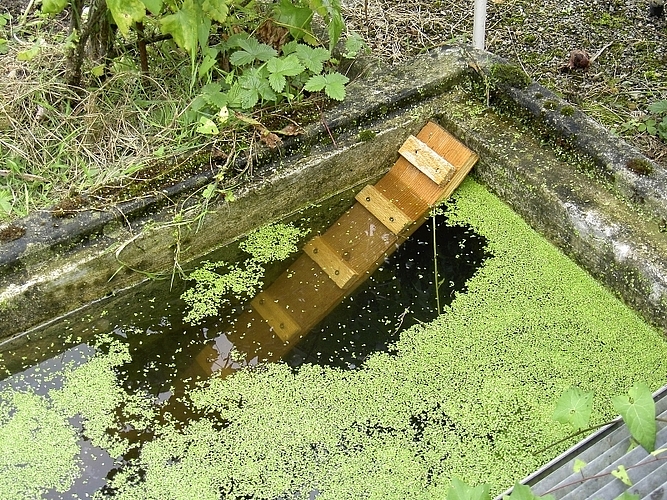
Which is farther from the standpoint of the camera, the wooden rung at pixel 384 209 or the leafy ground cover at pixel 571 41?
the leafy ground cover at pixel 571 41

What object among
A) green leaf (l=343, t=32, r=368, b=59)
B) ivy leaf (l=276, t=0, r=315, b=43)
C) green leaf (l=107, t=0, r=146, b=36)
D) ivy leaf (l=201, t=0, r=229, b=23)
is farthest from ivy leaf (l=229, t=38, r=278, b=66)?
green leaf (l=107, t=0, r=146, b=36)

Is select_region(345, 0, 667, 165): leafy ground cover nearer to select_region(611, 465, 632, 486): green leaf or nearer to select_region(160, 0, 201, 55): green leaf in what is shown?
select_region(160, 0, 201, 55): green leaf

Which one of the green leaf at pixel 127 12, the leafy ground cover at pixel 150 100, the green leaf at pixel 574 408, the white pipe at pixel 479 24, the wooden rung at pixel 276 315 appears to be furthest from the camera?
the white pipe at pixel 479 24

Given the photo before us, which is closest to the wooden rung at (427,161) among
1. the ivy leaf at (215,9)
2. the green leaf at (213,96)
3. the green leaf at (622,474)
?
the green leaf at (213,96)

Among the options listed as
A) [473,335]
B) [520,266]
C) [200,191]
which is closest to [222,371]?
[200,191]

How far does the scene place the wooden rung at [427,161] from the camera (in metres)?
2.69

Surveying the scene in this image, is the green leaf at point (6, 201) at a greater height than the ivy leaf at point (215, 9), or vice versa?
the ivy leaf at point (215, 9)

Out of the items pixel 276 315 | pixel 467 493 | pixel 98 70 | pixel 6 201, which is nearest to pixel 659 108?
pixel 276 315

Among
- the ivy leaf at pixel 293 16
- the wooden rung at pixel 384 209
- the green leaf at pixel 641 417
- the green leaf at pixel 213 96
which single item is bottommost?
the wooden rung at pixel 384 209

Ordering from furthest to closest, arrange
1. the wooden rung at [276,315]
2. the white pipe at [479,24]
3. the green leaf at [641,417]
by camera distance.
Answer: the white pipe at [479,24] < the wooden rung at [276,315] < the green leaf at [641,417]

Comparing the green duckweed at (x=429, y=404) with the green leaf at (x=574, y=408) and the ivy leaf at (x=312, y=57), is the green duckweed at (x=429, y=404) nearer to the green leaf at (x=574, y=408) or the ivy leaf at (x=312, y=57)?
the green leaf at (x=574, y=408)

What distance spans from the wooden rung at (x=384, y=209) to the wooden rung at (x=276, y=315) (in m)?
0.51

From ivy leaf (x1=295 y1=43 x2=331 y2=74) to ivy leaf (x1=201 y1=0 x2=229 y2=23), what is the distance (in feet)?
1.23

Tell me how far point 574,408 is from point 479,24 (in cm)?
159
